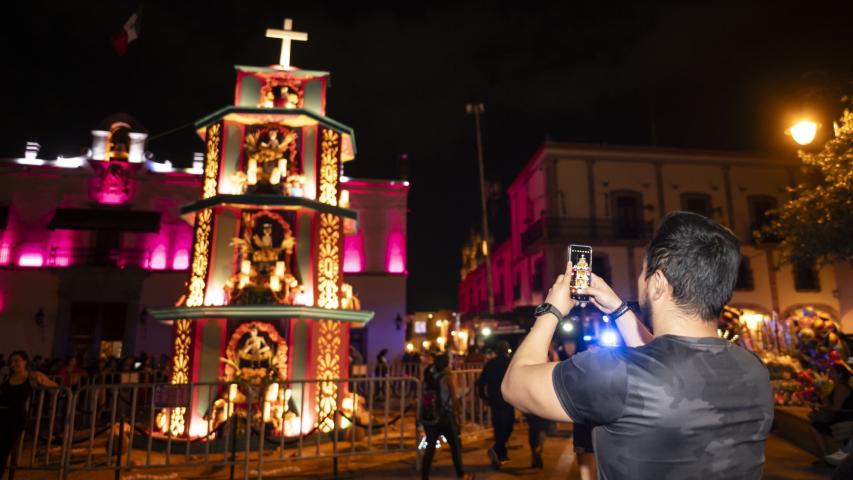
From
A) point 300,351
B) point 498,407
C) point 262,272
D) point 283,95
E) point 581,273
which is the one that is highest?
point 283,95

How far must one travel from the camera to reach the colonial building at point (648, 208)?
25828mm

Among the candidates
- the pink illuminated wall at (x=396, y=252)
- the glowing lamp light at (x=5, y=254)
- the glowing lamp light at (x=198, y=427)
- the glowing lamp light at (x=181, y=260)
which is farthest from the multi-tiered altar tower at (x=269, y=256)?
the glowing lamp light at (x=5, y=254)

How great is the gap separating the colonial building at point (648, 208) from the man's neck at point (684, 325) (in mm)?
23525

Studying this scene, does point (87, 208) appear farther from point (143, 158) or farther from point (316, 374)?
point (316, 374)

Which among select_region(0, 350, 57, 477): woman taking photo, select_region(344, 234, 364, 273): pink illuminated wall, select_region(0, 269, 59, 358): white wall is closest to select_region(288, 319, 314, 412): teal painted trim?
select_region(0, 350, 57, 477): woman taking photo

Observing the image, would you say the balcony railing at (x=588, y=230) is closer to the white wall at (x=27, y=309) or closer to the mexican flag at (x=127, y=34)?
the mexican flag at (x=127, y=34)

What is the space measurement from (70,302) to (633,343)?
83.8 feet

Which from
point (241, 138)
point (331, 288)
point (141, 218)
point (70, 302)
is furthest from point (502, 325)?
point (70, 302)

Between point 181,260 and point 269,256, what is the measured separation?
14.9 metres

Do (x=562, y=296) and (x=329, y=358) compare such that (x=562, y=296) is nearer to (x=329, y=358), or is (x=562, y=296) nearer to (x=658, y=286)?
(x=658, y=286)

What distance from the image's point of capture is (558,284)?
208 cm

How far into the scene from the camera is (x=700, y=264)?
192 centimetres

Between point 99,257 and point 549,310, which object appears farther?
point 99,257

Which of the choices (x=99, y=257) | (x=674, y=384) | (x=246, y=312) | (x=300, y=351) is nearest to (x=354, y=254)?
(x=99, y=257)
